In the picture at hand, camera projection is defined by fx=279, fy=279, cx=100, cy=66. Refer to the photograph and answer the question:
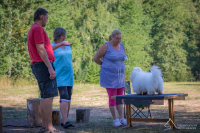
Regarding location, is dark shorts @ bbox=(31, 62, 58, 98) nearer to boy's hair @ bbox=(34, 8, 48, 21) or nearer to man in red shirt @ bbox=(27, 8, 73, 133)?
man in red shirt @ bbox=(27, 8, 73, 133)

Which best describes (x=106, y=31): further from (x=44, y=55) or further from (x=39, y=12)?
(x=44, y=55)

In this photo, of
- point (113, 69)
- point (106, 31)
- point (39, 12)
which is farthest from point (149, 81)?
point (106, 31)

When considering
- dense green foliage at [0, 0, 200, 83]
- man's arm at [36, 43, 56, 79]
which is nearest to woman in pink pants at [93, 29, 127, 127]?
man's arm at [36, 43, 56, 79]

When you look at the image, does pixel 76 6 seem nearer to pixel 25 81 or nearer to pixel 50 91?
pixel 25 81

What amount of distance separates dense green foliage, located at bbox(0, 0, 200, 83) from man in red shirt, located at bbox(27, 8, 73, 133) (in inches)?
774

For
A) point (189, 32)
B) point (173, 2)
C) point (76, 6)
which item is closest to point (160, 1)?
point (173, 2)

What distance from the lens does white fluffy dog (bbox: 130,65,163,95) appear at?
487 cm

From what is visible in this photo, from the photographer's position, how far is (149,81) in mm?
4902

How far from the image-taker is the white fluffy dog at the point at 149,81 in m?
4.87

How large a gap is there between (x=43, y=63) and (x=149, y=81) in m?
1.86

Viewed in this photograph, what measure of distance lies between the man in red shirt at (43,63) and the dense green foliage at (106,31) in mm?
19648

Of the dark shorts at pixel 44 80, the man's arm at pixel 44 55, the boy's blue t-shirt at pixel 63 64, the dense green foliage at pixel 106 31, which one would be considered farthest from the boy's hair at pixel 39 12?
the dense green foliage at pixel 106 31

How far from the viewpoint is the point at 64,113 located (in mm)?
5652

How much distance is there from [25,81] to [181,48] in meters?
29.0
